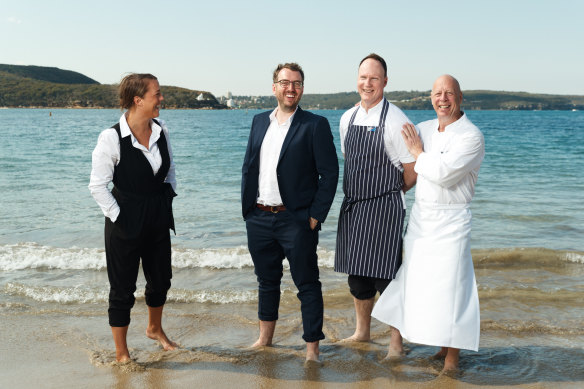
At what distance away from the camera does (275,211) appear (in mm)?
3457

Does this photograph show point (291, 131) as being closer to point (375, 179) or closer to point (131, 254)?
point (375, 179)

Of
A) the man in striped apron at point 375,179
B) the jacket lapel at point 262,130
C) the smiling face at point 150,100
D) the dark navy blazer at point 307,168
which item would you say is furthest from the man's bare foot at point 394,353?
the smiling face at point 150,100

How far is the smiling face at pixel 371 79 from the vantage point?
3.47 m

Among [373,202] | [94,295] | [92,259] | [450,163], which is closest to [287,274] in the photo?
[94,295]

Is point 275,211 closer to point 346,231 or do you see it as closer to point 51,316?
point 346,231

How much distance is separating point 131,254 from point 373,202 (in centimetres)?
163

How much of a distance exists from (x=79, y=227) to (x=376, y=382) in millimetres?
6421

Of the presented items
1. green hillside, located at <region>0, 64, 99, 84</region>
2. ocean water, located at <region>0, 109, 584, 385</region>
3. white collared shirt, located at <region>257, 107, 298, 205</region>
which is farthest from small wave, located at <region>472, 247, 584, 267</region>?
green hillside, located at <region>0, 64, 99, 84</region>

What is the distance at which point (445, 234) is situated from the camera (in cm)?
320

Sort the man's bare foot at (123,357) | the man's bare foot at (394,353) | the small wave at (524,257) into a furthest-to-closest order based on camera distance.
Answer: the small wave at (524,257) → the man's bare foot at (394,353) → the man's bare foot at (123,357)

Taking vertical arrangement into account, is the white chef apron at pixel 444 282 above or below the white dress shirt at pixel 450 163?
below

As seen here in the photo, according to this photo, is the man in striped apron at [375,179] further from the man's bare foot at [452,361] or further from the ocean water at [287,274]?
the ocean water at [287,274]

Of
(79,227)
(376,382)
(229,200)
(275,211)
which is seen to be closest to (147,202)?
(275,211)

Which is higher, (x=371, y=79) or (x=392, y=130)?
(x=371, y=79)
